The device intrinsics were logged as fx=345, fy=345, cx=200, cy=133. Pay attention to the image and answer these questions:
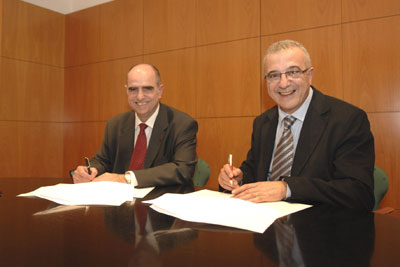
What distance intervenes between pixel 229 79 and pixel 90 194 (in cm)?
304

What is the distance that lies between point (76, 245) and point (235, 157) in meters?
3.50

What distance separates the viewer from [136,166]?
254cm

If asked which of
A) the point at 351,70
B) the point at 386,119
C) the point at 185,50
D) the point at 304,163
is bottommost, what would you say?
the point at 304,163

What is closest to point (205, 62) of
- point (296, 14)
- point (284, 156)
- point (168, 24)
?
point (168, 24)

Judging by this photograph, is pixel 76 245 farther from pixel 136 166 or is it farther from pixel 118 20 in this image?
pixel 118 20

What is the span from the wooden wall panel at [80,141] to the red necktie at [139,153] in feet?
9.56

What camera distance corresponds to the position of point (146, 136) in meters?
2.69

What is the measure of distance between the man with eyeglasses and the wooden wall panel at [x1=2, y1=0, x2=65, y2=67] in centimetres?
434

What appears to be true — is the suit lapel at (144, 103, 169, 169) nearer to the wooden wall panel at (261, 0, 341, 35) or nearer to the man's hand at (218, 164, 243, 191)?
the man's hand at (218, 164, 243, 191)

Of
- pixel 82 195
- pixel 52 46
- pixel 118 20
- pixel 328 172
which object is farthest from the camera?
pixel 52 46

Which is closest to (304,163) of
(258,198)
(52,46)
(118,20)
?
(258,198)

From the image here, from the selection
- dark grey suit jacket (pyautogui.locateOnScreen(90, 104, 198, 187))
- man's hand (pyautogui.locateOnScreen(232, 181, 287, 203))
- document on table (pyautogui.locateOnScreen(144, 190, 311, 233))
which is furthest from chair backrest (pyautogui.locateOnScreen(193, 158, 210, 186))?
document on table (pyautogui.locateOnScreen(144, 190, 311, 233))

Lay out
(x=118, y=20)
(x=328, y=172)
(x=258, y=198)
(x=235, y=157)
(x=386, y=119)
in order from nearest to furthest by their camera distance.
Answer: (x=258, y=198)
(x=328, y=172)
(x=386, y=119)
(x=235, y=157)
(x=118, y=20)

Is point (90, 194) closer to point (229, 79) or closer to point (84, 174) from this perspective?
point (84, 174)
